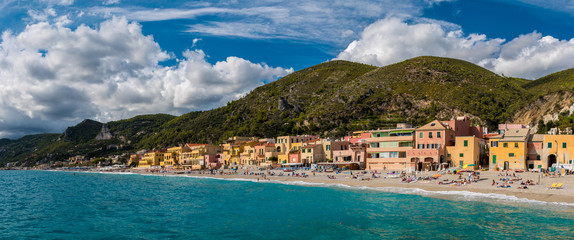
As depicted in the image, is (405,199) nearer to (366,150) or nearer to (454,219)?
(454,219)

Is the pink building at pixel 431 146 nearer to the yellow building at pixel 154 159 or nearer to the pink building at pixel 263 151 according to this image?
the pink building at pixel 263 151

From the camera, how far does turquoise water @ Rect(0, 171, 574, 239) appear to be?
23.8 metres

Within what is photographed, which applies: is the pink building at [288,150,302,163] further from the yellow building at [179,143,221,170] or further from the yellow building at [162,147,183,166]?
the yellow building at [162,147,183,166]

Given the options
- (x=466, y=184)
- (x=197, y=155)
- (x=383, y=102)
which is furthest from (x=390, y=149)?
(x=383, y=102)

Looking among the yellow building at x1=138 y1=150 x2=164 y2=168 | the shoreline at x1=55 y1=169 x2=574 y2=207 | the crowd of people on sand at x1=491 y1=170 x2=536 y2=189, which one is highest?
the crowd of people on sand at x1=491 y1=170 x2=536 y2=189

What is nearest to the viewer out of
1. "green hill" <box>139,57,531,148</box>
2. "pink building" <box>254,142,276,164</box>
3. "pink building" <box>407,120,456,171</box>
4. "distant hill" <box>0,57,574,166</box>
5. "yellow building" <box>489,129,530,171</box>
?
"yellow building" <box>489,129,530,171</box>

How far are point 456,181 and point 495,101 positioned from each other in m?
85.0

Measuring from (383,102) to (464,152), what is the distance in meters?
79.1

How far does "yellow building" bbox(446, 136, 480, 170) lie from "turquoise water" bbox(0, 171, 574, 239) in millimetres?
18966

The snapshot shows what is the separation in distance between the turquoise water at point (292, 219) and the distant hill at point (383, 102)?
62242mm

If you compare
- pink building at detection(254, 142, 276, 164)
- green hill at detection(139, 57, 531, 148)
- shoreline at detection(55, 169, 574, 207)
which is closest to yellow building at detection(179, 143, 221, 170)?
pink building at detection(254, 142, 276, 164)

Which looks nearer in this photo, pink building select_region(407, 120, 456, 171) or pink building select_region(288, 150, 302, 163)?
pink building select_region(407, 120, 456, 171)

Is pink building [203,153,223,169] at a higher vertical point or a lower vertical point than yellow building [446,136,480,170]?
lower

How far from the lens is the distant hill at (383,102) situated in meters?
110
